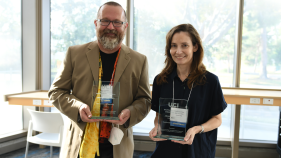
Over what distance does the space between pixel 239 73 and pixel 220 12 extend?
3.30ft

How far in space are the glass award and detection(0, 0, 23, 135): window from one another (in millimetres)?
2808

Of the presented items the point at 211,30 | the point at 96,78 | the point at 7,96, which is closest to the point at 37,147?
the point at 7,96

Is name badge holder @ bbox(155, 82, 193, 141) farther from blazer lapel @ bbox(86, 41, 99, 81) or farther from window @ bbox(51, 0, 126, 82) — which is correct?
window @ bbox(51, 0, 126, 82)

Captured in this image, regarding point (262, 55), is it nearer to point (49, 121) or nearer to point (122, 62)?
point (122, 62)

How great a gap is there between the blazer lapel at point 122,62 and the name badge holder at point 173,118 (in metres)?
0.38

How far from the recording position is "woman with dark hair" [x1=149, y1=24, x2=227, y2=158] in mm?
1242

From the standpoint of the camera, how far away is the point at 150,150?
3.35 metres

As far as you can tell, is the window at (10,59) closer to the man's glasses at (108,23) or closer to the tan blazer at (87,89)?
the tan blazer at (87,89)

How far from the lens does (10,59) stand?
3.40 meters

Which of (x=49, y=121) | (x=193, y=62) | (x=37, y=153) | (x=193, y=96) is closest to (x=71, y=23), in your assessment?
(x=49, y=121)

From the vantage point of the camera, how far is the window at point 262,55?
3102 millimetres

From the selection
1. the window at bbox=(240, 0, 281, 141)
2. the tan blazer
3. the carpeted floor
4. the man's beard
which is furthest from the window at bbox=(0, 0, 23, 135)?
the window at bbox=(240, 0, 281, 141)

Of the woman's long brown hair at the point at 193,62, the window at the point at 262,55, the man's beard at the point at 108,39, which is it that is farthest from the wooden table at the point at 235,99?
the man's beard at the point at 108,39

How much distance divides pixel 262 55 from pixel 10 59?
13.4ft
